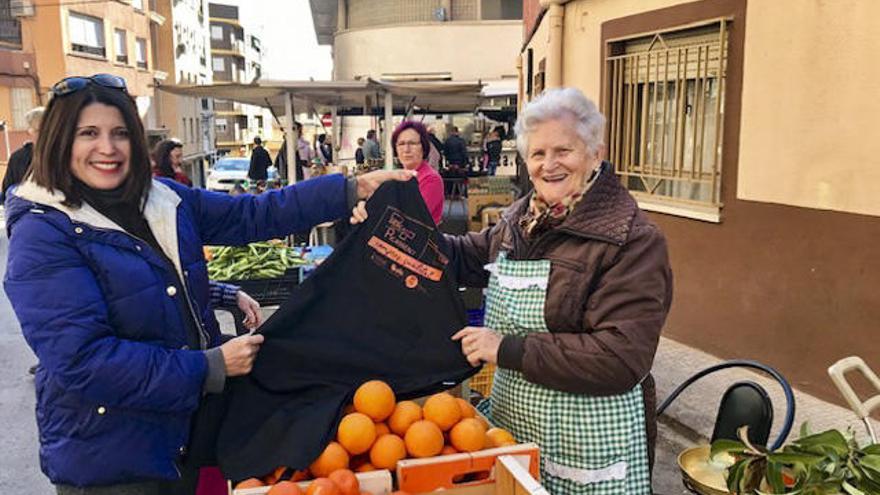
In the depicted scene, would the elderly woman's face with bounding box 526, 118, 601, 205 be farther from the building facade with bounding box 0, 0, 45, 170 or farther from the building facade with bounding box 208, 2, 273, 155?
the building facade with bounding box 208, 2, 273, 155

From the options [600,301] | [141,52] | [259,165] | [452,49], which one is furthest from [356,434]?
[141,52]

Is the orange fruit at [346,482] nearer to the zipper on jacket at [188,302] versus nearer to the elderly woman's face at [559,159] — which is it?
the zipper on jacket at [188,302]

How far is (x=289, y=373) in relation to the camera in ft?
6.91

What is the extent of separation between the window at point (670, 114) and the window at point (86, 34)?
2546 cm

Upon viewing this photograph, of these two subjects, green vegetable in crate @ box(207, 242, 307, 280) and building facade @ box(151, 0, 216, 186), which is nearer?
green vegetable in crate @ box(207, 242, 307, 280)

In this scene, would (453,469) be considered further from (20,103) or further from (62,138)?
(20,103)

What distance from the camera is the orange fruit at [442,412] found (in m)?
1.96

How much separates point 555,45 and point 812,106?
401cm

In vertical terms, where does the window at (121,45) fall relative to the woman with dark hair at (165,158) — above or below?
above

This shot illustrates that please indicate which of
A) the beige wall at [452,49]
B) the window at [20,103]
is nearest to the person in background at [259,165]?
the window at [20,103]

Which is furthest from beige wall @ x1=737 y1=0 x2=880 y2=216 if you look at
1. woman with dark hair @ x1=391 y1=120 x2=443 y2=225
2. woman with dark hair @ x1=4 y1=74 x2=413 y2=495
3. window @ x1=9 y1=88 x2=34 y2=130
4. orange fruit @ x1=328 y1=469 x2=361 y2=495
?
window @ x1=9 y1=88 x2=34 y2=130

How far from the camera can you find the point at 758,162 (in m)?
5.48

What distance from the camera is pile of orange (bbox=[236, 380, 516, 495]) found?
6.12 feet

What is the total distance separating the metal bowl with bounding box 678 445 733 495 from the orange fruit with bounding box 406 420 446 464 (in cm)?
80
